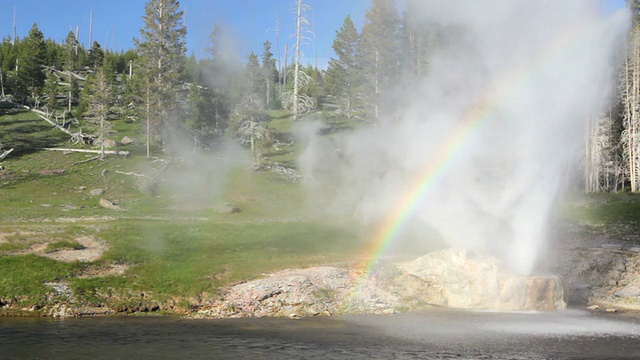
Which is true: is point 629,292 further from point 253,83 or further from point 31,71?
point 31,71

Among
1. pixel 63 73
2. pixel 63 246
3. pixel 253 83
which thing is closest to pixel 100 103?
pixel 253 83

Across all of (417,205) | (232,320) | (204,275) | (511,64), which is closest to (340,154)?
(417,205)

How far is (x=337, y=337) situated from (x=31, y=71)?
9363 cm

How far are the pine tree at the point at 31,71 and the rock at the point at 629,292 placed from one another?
310 feet

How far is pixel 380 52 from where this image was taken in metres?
92.4

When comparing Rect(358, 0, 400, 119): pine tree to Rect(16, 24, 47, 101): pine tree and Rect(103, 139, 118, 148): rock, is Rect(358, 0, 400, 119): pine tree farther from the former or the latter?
Rect(16, 24, 47, 101): pine tree

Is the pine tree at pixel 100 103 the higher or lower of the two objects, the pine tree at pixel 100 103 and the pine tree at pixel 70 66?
the lower

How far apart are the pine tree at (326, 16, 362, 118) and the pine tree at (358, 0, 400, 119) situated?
121 inches

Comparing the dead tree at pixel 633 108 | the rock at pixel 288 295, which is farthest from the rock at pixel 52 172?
the dead tree at pixel 633 108

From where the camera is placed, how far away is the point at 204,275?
31.3 m

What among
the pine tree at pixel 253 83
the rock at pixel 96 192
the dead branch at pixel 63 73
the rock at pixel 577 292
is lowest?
the rock at pixel 577 292

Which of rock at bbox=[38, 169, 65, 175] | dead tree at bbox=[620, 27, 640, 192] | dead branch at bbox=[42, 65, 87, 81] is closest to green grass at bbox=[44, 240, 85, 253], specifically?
rock at bbox=[38, 169, 65, 175]

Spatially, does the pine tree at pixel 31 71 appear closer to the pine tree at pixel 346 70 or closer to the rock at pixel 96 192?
the rock at pixel 96 192

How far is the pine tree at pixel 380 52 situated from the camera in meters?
89.4
